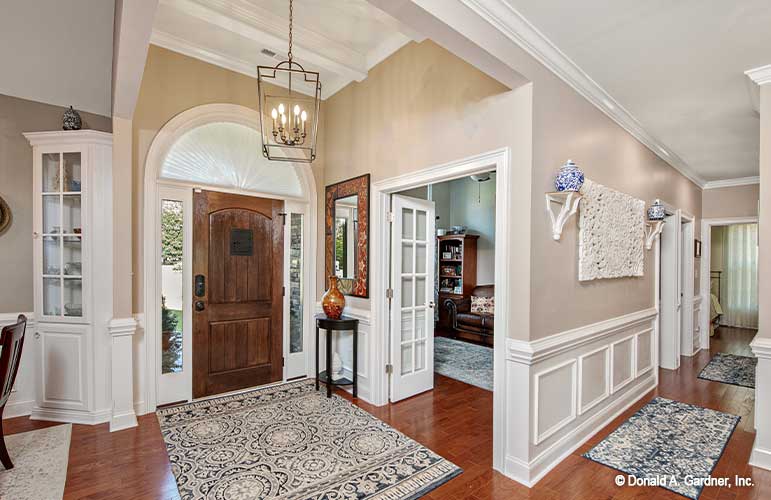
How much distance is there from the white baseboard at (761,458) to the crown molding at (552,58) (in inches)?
107

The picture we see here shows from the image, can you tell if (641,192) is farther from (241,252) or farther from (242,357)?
(242,357)

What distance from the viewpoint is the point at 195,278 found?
139 inches

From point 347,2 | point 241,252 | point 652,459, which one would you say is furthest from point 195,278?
point 652,459

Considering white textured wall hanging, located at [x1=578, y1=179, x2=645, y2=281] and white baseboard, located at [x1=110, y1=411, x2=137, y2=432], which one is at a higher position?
white textured wall hanging, located at [x1=578, y1=179, x2=645, y2=281]

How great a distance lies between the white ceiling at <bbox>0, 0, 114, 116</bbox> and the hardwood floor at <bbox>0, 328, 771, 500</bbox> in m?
2.79

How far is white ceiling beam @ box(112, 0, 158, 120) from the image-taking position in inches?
64.9

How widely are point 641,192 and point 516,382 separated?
2734mm

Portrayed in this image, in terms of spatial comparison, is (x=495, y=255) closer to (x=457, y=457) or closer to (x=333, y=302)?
(x=457, y=457)

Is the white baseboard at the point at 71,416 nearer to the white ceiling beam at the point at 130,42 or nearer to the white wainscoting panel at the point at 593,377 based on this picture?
the white ceiling beam at the point at 130,42

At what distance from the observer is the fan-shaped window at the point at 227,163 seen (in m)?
3.50

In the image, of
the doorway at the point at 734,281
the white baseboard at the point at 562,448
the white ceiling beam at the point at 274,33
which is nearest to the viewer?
the white baseboard at the point at 562,448

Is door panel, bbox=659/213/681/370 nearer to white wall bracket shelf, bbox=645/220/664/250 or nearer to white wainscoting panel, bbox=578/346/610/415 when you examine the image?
white wall bracket shelf, bbox=645/220/664/250

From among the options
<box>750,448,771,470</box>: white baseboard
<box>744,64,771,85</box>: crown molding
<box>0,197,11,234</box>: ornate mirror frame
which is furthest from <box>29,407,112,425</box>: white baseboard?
<box>744,64,771,85</box>: crown molding

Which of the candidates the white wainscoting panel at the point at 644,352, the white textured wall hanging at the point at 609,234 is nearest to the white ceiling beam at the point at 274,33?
the white textured wall hanging at the point at 609,234
